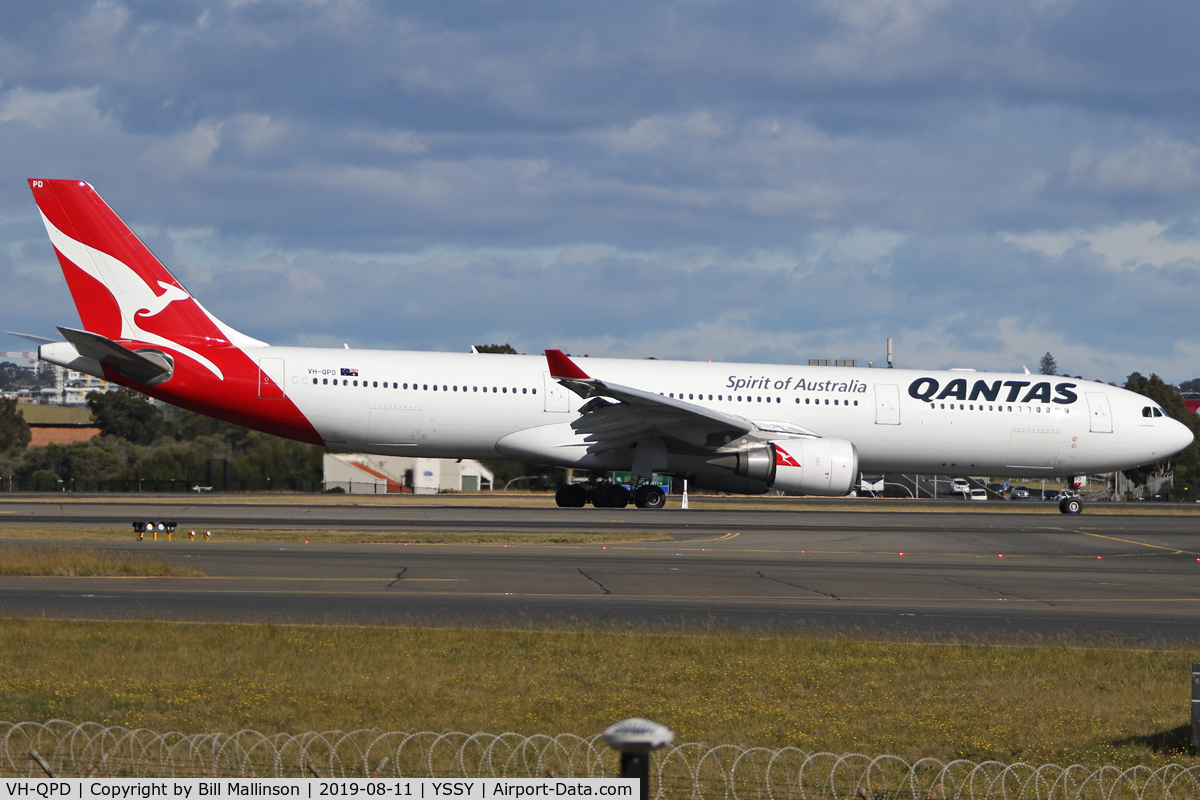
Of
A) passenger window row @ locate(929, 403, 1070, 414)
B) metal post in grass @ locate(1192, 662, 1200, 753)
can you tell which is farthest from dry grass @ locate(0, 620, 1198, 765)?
passenger window row @ locate(929, 403, 1070, 414)

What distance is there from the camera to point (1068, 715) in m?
8.74

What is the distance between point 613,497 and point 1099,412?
15.6 metres

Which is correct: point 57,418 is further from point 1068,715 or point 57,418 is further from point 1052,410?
point 1068,715

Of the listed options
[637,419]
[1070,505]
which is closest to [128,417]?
[637,419]

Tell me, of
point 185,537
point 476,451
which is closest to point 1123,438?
point 476,451

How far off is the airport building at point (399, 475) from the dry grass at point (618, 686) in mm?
42505

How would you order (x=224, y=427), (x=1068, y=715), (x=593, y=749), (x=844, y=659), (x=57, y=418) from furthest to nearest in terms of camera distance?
1. (x=57, y=418)
2. (x=224, y=427)
3. (x=844, y=659)
4. (x=1068, y=715)
5. (x=593, y=749)

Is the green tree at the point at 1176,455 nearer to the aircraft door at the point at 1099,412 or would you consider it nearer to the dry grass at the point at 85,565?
the aircraft door at the point at 1099,412

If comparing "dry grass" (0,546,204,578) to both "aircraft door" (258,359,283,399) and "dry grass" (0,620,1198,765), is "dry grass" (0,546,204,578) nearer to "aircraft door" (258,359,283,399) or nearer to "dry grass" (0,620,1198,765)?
"dry grass" (0,620,1198,765)

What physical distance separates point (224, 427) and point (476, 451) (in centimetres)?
4717

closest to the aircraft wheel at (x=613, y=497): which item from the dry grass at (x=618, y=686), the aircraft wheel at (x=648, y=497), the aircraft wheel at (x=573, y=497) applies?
the aircraft wheel at (x=648, y=497)

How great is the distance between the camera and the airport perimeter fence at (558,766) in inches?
260

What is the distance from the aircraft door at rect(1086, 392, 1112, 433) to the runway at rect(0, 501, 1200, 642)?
8.06 m

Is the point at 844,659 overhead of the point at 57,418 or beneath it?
beneath
